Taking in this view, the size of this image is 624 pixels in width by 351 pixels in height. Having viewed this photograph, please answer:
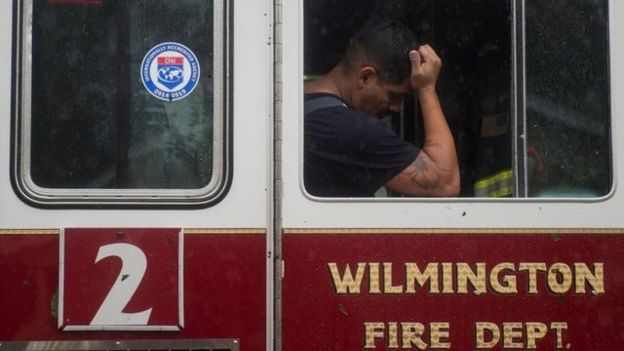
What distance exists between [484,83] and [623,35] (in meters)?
0.53

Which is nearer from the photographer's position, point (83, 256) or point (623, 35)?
point (83, 256)

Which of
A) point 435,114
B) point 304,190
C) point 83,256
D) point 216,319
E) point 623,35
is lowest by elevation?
point 216,319

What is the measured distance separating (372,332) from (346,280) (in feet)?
0.67

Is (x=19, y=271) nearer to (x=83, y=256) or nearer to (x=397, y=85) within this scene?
(x=83, y=256)

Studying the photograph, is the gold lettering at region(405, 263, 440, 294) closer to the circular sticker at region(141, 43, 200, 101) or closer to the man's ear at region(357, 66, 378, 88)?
the man's ear at region(357, 66, 378, 88)

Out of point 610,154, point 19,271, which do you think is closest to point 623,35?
point 610,154

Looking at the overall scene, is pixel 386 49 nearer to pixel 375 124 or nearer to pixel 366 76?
pixel 366 76

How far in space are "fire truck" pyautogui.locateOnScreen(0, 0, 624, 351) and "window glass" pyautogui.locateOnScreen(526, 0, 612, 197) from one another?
1.5 inches

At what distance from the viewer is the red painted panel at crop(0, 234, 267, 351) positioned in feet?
10.9

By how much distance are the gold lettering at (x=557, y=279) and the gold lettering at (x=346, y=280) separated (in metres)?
0.67

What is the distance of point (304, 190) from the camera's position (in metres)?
3.39

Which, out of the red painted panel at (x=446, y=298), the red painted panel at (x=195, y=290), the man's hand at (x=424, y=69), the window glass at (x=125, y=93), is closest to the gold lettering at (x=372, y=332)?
the red painted panel at (x=446, y=298)

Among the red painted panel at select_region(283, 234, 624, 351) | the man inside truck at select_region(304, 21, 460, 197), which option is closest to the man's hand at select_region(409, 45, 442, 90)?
the man inside truck at select_region(304, 21, 460, 197)

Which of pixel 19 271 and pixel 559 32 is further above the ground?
pixel 559 32
